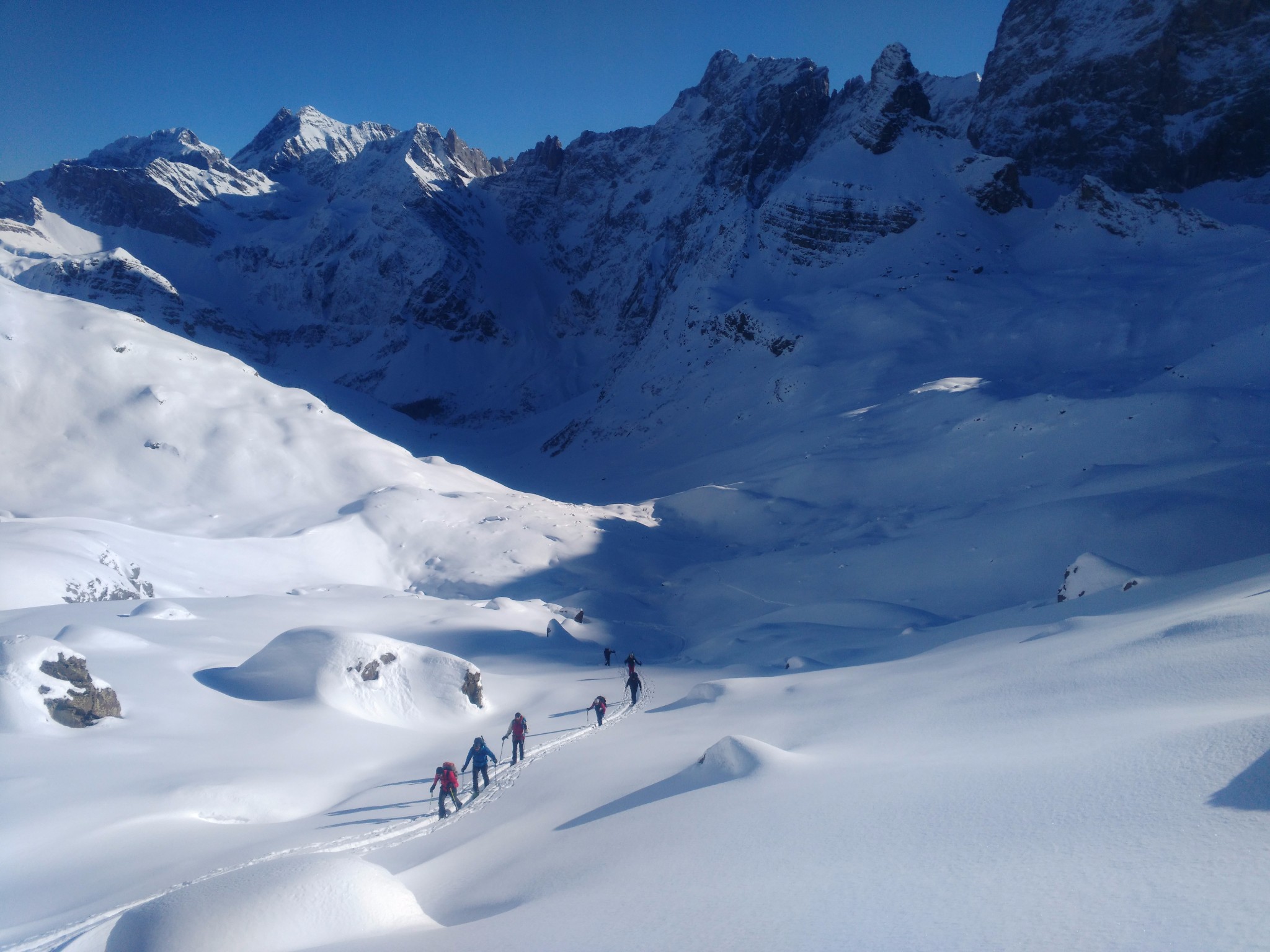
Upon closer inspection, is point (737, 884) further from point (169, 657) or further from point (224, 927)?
point (169, 657)

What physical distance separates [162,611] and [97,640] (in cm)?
359

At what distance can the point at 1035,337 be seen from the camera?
41344 millimetres

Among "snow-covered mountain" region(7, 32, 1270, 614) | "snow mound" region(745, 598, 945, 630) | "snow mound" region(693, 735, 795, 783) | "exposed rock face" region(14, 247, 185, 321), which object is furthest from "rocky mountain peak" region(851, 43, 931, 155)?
"snow mound" region(693, 735, 795, 783)

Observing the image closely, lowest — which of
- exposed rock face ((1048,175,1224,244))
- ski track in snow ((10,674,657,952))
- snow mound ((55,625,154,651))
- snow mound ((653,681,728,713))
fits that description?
ski track in snow ((10,674,657,952))

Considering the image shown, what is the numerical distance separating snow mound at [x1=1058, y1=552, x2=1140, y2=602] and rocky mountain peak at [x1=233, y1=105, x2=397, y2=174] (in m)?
141

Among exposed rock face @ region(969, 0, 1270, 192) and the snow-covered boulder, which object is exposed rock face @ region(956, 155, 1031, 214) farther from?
the snow-covered boulder

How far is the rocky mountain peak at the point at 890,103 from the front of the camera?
202ft

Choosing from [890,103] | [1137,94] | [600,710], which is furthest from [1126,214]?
[600,710]

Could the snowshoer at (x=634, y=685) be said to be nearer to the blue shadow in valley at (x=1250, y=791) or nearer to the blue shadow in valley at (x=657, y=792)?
the blue shadow in valley at (x=657, y=792)

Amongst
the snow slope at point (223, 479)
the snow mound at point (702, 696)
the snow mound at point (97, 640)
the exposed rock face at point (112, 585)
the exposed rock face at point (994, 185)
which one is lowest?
the snow mound at point (702, 696)

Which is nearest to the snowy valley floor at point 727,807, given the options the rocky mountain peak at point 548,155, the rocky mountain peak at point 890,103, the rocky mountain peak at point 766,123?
the rocky mountain peak at point 890,103

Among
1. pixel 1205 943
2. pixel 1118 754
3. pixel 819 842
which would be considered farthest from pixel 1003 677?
pixel 1205 943

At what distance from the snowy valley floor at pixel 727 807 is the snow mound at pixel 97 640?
0.16 ft

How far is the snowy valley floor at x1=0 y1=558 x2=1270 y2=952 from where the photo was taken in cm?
327
